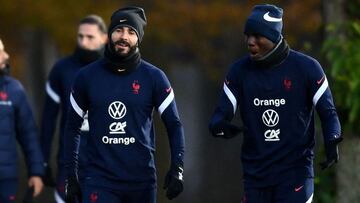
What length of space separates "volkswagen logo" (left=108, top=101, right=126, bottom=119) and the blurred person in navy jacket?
2.42m

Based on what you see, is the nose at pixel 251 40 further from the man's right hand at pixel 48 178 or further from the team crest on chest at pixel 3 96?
the man's right hand at pixel 48 178

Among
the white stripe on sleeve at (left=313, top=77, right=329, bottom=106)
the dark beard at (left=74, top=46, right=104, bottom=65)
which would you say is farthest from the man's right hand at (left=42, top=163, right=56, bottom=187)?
the white stripe on sleeve at (left=313, top=77, right=329, bottom=106)

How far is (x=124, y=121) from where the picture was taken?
34.1 ft

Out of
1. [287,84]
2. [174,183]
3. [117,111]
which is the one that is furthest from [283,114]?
[117,111]

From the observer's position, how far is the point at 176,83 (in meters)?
41.8

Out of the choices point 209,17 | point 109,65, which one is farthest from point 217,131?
point 209,17

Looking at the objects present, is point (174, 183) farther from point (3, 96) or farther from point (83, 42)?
point (83, 42)

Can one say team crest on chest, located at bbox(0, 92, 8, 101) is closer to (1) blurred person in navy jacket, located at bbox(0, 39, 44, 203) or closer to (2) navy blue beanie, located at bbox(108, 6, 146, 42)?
(1) blurred person in navy jacket, located at bbox(0, 39, 44, 203)

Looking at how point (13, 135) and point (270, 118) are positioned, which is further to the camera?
point (13, 135)

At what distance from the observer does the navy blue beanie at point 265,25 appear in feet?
33.9

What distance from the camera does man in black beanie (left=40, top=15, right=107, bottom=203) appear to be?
43.6 ft

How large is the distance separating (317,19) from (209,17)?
2.80 m

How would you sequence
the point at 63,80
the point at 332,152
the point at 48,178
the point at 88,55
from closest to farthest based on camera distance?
the point at 332,152 → the point at 88,55 → the point at 63,80 → the point at 48,178

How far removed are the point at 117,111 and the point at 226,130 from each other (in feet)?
2.62
